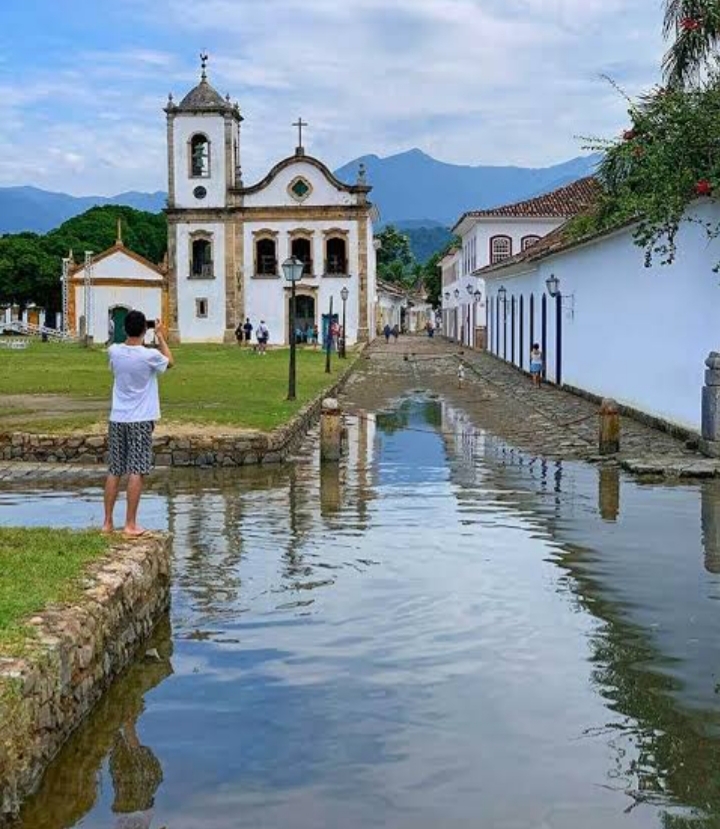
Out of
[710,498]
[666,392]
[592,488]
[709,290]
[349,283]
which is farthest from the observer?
[349,283]

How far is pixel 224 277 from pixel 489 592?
50.0m

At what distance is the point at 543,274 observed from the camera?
30688 mm

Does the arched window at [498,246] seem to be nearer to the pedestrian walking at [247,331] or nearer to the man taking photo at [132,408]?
the pedestrian walking at [247,331]

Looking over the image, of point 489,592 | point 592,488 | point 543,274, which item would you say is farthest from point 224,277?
point 489,592

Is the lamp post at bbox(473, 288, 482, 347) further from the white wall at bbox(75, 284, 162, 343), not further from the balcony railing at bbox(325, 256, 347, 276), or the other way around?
the white wall at bbox(75, 284, 162, 343)

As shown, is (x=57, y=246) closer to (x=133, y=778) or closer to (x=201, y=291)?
(x=201, y=291)

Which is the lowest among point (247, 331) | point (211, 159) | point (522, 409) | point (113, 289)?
point (522, 409)

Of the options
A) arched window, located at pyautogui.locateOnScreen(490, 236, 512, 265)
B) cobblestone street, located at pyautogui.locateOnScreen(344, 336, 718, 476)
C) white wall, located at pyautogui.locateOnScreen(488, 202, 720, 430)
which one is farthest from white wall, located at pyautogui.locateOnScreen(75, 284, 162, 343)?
→ white wall, located at pyautogui.locateOnScreen(488, 202, 720, 430)

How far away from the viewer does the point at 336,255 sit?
5625 cm

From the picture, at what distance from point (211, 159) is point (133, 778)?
52.6 m

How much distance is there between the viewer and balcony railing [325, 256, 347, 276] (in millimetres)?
56284

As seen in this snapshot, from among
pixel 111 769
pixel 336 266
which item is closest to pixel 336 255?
pixel 336 266

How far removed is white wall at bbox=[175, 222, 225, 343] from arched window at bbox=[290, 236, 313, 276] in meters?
3.26

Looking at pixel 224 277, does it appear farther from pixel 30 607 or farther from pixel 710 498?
pixel 30 607
